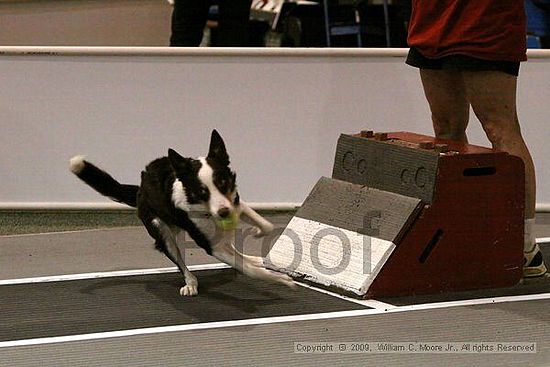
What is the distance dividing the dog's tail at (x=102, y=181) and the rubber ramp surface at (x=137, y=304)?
318 mm

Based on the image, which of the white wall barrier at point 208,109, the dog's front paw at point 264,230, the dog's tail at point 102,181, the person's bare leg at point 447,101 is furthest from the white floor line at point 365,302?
the white wall barrier at point 208,109

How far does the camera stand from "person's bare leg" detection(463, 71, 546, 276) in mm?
3234

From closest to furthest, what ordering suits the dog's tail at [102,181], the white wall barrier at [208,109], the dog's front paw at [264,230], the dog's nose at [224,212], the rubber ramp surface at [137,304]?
the rubber ramp surface at [137,304] → the dog's nose at [224,212] → the dog's front paw at [264,230] → the dog's tail at [102,181] → the white wall barrier at [208,109]

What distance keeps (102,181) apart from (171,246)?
0.44 metres

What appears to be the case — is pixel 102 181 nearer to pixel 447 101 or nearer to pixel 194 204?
pixel 194 204

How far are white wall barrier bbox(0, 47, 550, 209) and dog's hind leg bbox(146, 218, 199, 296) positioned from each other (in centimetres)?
119

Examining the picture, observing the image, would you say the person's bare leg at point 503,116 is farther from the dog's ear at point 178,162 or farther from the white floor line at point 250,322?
the dog's ear at point 178,162

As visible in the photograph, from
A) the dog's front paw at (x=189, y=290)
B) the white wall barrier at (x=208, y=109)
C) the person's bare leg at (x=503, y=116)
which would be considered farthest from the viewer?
the white wall barrier at (x=208, y=109)

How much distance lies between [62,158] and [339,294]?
5.82 ft

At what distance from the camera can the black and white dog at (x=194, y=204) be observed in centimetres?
317

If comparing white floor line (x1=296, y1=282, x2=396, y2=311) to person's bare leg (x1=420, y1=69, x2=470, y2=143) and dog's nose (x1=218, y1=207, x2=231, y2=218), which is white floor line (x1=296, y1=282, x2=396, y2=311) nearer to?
dog's nose (x1=218, y1=207, x2=231, y2=218)

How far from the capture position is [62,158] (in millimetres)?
4539

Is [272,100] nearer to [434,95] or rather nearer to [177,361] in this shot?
[434,95]

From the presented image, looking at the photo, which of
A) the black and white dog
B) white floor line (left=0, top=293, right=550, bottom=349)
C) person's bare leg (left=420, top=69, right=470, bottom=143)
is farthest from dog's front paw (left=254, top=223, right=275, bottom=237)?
person's bare leg (left=420, top=69, right=470, bottom=143)
